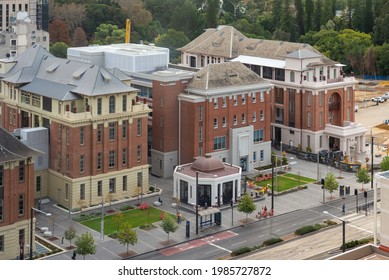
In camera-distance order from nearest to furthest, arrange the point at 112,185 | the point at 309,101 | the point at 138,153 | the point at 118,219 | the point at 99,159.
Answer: the point at 118,219 < the point at 99,159 < the point at 112,185 < the point at 138,153 < the point at 309,101

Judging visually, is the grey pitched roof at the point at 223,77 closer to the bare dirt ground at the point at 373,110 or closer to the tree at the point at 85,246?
the bare dirt ground at the point at 373,110

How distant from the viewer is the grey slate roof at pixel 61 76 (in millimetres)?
66188

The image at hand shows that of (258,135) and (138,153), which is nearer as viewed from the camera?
(138,153)

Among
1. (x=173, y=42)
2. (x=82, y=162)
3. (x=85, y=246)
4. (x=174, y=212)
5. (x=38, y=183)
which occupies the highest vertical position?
(x=173, y=42)

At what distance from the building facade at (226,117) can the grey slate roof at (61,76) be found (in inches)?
333

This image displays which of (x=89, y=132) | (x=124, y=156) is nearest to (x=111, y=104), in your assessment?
(x=89, y=132)

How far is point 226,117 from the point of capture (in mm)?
75812

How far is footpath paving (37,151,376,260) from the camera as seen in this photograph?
5553 cm

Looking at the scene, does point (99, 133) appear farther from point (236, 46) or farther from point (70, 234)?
point (236, 46)

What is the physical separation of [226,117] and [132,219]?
17449 millimetres

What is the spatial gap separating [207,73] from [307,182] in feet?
43.3

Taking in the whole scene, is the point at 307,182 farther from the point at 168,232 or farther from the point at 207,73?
the point at 168,232

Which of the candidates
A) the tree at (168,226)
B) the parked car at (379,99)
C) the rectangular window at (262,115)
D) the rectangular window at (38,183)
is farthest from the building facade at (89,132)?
the parked car at (379,99)

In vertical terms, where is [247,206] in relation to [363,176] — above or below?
below
